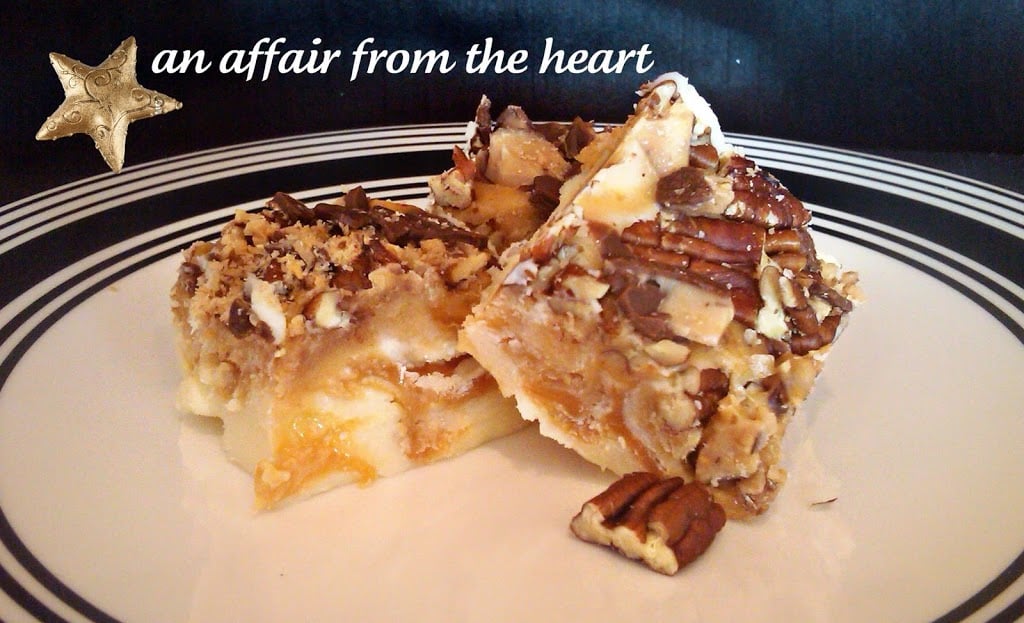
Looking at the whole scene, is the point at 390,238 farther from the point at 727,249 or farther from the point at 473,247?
the point at 727,249

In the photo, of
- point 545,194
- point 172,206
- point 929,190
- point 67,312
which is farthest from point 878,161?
point 67,312

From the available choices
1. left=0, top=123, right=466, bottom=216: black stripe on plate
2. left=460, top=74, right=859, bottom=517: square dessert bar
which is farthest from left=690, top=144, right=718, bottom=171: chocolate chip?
left=0, top=123, right=466, bottom=216: black stripe on plate

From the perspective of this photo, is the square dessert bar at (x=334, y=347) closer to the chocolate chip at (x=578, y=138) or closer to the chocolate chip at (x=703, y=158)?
the chocolate chip at (x=578, y=138)

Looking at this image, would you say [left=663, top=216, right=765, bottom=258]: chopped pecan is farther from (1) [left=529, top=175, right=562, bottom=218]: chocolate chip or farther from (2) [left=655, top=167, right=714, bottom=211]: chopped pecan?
(1) [left=529, top=175, right=562, bottom=218]: chocolate chip

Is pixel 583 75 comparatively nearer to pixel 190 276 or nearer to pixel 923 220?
pixel 923 220

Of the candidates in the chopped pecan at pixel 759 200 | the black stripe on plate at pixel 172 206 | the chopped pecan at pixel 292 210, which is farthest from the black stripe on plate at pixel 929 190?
the chopped pecan at pixel 292 210

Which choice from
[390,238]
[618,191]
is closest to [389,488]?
[390,238]
